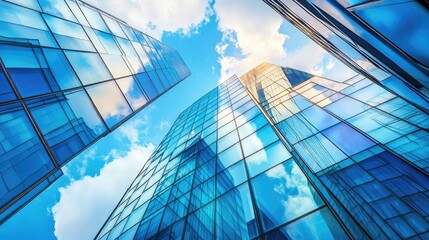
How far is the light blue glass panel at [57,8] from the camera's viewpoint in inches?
352

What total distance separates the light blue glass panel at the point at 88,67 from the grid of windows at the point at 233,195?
222 inches

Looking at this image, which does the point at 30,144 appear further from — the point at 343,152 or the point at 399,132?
the point at 399,132

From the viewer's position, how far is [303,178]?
699cm

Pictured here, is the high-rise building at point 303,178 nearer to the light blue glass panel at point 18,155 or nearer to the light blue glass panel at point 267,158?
the light blue glass panel at point 267,158

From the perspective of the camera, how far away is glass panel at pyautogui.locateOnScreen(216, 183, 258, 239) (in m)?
6.69

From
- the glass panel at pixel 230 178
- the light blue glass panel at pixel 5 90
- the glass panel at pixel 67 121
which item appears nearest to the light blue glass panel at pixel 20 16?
the light blue glass panel at pixel 5 90

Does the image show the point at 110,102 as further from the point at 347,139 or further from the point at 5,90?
the point at 347,139

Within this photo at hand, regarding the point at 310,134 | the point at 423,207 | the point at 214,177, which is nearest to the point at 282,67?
the point at 310,134

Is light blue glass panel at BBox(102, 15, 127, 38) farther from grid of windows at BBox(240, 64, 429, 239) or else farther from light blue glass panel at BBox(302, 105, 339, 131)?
light blue glass panel at BBox(302, 105, 339, 131)

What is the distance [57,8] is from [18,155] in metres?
7.22

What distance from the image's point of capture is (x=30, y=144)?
524cm

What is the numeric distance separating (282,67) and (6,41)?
76.0 feet

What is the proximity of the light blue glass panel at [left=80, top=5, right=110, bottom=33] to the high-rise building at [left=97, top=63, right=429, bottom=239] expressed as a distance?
7944mm

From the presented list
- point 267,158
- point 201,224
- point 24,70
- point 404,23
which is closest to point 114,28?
point 24,70
